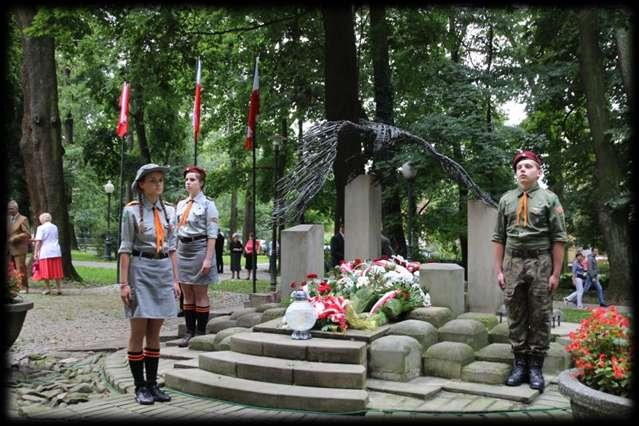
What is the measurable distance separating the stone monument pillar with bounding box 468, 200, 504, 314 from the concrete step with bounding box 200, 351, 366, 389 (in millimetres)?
3167

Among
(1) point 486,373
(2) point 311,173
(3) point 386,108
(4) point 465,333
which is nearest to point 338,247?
(2) point 311,173

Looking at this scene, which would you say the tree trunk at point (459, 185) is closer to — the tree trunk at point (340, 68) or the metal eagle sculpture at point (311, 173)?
the tree trunk at point (340, 68)

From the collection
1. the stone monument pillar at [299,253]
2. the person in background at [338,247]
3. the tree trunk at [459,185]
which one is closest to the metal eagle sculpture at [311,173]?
the stone monument pillar at [299,253]

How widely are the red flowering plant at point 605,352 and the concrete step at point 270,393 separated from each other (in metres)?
1.81

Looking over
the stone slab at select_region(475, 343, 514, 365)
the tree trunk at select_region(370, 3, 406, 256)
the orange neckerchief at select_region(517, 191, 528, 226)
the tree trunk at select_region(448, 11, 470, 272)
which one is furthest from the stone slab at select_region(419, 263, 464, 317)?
the tree trunk at select_region(370, 3, 406, 256)

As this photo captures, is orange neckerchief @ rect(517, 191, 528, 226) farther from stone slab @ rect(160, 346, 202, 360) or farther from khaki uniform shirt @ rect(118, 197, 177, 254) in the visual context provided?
stone slab @ rect(160, 346, 202, 360)

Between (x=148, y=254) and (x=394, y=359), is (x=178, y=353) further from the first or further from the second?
(x=394, y=359)

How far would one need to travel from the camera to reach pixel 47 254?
47.6ft

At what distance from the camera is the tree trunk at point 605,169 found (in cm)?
1647

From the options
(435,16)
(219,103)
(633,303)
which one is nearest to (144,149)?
(219,103)

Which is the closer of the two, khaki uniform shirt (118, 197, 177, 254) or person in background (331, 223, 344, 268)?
khaki uniform shirt (118, 197, 177, 254)

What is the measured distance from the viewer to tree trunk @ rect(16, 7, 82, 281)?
17016mm

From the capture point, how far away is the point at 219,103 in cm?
2661

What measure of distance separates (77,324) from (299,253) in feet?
14.0
